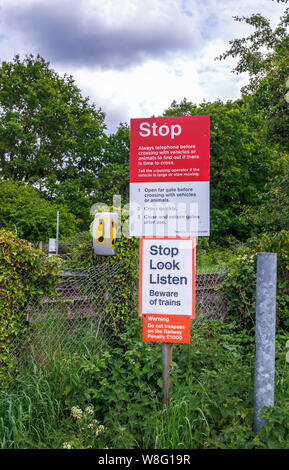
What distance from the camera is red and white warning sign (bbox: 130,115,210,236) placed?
3.33 metres

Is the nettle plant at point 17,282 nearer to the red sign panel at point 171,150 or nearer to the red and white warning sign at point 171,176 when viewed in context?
the red and white warning sign at point 171,176

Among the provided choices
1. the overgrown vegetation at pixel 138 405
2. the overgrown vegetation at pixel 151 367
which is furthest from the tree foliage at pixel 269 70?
the overgrown vegetation at pixel 138 405

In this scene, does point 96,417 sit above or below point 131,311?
below

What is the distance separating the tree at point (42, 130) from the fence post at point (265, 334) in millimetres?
25126

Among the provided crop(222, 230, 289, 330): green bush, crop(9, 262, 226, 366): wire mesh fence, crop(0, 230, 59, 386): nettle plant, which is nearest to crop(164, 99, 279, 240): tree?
crop(222, 230, 289, 330): green bush

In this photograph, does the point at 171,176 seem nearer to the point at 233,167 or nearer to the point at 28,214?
the point at 28,214

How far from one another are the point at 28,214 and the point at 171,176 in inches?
782

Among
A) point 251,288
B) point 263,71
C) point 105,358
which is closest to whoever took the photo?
point 105,358

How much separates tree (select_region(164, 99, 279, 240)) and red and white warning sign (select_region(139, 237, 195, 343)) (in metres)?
22.9

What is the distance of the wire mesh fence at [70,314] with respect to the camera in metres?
3.71

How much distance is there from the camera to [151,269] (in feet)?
11.2

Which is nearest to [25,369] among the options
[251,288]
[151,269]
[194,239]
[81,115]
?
[151,269]
